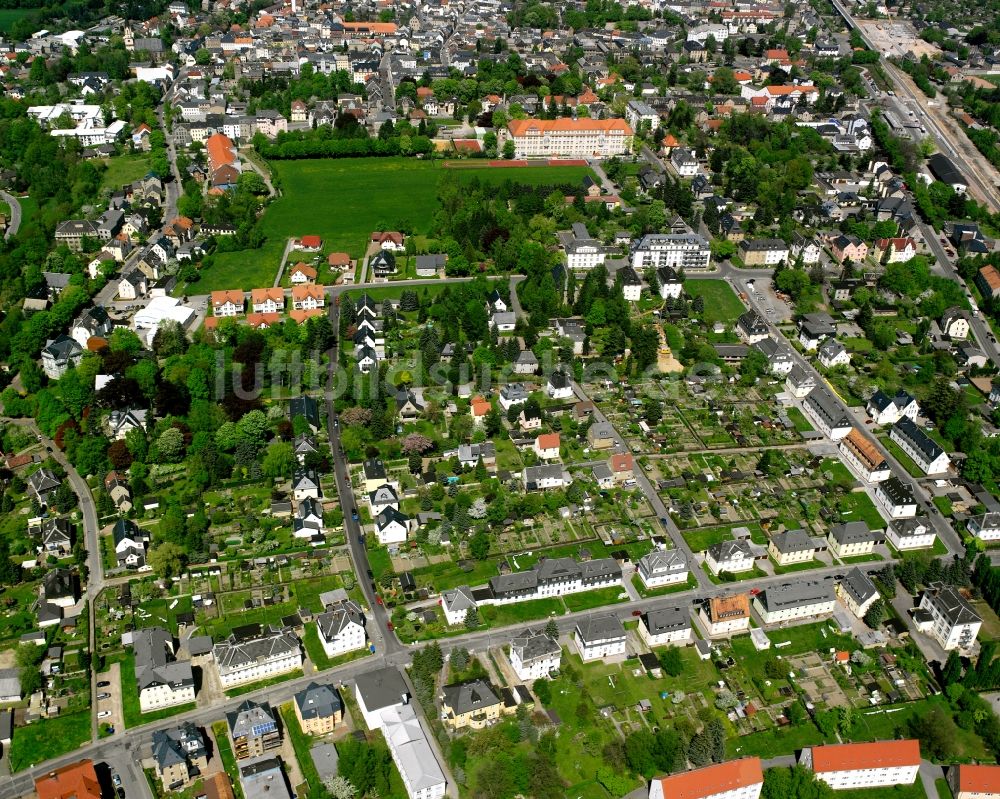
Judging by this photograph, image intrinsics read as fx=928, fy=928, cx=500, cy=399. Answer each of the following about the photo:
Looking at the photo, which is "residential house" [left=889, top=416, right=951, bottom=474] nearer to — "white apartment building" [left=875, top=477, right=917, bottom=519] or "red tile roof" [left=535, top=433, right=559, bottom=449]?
"white apartment building" [left=875, top=477, right=917, bottom=519]

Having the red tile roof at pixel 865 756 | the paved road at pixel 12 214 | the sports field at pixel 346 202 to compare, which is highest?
the red tile roof at pixel 865 756

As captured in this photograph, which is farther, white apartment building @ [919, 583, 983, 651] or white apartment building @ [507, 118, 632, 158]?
white apartment building @ [507, 118, 632, 158]

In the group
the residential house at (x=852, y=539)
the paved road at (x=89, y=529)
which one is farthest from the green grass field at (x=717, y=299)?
the paved road at (x=89, y=529)

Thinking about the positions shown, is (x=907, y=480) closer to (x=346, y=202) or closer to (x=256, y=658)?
(x=256, y=658)

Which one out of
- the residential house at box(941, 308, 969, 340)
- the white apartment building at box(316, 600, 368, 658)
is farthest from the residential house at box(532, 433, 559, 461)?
the residential house at box(941, 308, 969, 340)

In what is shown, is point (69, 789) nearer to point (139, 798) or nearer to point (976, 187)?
point (139, 798)

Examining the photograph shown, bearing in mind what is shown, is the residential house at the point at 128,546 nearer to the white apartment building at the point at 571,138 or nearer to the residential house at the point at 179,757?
the residential house at the point at 179,757

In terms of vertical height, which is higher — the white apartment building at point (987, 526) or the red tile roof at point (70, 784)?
the red tile roof at point (70, 784)
